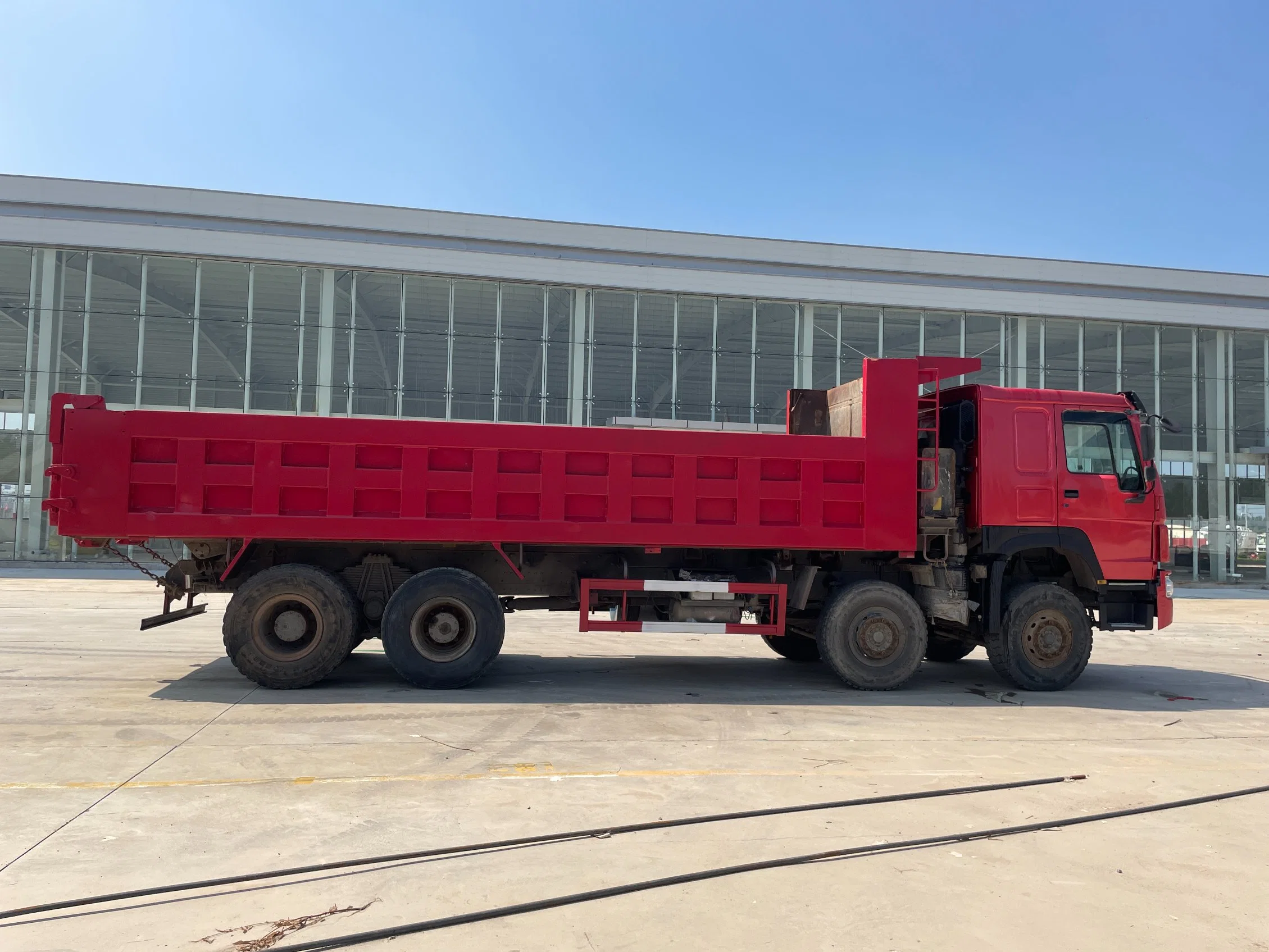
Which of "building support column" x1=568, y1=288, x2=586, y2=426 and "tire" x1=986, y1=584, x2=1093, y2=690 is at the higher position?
"building support column" x1=568, y1=288, x2=586, y2=426

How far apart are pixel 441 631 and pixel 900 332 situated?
24180mm

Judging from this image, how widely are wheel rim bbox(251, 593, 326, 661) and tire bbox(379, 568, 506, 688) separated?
2.21 ft

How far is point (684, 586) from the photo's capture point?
9.27 m

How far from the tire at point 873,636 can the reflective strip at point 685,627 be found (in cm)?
110

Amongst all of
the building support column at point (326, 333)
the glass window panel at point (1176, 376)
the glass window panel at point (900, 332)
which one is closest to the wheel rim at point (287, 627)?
the building support column at point (326, 333)

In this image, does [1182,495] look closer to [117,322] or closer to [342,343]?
[342,343]

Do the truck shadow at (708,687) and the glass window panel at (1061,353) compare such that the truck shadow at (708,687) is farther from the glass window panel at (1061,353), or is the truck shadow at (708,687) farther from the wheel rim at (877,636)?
the glass window panel at (1061,353)

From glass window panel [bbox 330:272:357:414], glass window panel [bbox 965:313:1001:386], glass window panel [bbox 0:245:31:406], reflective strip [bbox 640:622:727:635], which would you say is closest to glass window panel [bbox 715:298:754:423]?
glass window panel [bbox 965:313:1001:386]

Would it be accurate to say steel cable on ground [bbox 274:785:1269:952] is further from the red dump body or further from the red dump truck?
the red dump body

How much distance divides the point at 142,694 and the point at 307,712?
5.85ft

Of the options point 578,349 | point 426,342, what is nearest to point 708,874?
point 578,349

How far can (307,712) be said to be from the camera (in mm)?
7598

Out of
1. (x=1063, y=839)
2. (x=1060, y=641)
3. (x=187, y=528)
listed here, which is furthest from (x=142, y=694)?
(x=1060, y=641)

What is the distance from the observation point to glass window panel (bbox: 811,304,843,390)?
2850cm
